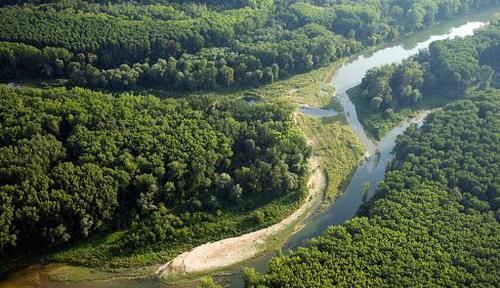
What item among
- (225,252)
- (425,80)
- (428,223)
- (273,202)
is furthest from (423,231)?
(425,80)

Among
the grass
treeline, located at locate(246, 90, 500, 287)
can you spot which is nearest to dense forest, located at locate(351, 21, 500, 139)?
the grass

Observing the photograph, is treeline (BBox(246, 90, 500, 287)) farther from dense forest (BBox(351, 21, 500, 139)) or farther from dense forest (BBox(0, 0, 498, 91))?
dense forest (BBox(0, 0, 498, 91))

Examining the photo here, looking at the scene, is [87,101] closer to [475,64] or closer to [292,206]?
[292,206]

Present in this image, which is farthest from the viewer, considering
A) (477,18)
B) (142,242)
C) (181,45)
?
(477,18)

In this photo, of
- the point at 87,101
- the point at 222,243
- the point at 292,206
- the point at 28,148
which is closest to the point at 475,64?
the point at 292,206

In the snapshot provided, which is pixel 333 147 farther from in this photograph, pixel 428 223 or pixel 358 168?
pixel 428 223

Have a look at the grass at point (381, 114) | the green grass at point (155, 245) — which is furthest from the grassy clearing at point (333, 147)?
the green grass at point (155, 245)
